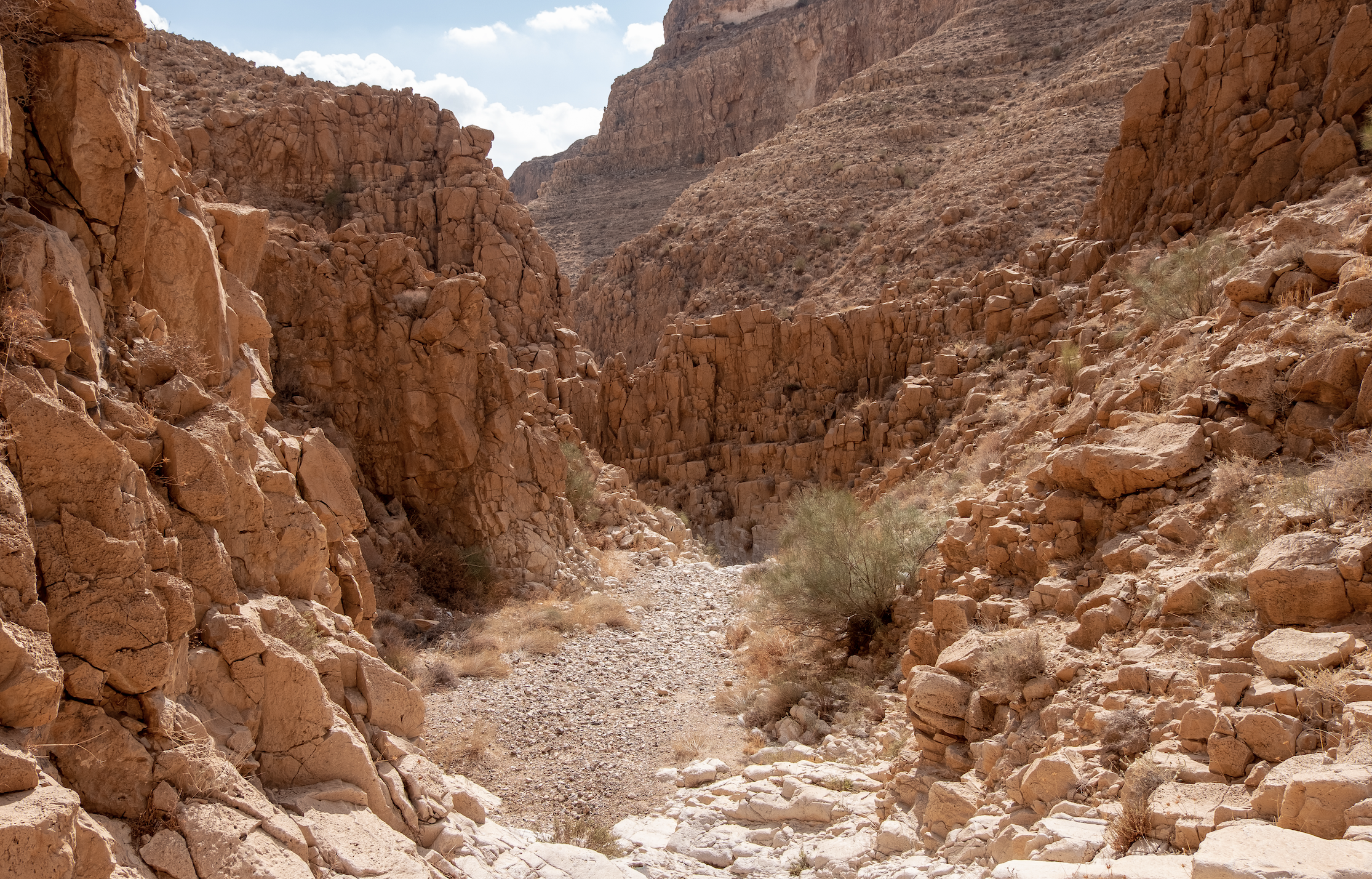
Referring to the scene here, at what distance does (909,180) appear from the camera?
1401 inches

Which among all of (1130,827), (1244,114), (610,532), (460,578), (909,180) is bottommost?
(610,532)

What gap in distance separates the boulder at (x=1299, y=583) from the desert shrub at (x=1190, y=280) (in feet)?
20.3

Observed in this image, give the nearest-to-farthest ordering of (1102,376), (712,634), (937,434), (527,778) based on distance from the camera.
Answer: (527,778), (1102,376), (712,634), (937,434)

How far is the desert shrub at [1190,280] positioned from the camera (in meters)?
11.7

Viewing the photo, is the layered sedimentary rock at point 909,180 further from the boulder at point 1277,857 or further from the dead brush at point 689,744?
the boulder at point 1277,857

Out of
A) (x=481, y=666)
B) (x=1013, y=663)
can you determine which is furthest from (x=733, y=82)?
(x=1013, y=663)

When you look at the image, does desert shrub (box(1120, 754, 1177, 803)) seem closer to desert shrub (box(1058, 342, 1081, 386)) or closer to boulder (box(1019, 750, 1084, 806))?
boulder (box(1019, 750, 1084, 806))

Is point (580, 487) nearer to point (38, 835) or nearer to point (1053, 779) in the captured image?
point (1053, 779)

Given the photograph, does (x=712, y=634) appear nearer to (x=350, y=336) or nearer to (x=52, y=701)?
(x=350, y=336)

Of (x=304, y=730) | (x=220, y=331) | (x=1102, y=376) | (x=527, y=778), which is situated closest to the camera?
(x=304, y=730)

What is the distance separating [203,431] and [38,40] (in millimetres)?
2899

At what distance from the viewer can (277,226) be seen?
638 inches

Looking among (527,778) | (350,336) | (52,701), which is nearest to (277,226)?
(350,336)

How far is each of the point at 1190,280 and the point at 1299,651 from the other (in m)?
8.92
